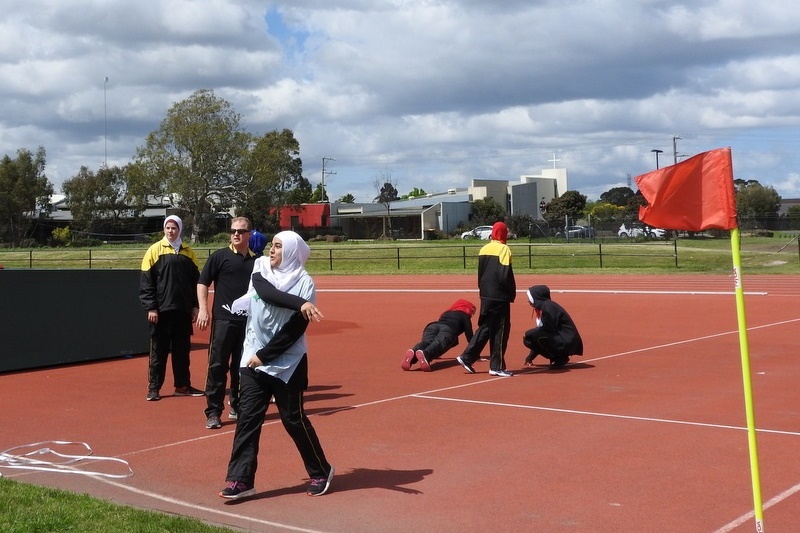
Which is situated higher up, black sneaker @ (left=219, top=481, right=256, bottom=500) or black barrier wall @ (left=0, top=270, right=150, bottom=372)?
black barrier wall @ (left=0, top=270, right=150, bottom=372)

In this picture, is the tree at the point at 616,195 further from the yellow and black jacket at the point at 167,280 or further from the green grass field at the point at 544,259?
the yellow and black jacket at the point at 167,280

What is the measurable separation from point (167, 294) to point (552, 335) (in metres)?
5.14

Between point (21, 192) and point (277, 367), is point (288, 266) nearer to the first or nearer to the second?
point (277, 367)

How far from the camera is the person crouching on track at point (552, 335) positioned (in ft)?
41.6

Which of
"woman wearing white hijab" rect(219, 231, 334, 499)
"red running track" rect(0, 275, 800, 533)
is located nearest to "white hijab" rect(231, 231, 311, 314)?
"woman wearing white hijab" rect(219, 231, 334, 499)

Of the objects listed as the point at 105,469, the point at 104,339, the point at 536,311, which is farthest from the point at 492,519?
the point at 104,339

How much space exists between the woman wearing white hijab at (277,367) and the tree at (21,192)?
77534 millimetres

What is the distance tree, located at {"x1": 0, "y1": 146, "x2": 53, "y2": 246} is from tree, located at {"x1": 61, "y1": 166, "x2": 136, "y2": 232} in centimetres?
229

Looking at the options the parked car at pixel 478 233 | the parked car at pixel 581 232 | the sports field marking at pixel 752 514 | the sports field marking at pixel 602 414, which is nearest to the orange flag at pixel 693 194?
the sports field marking at pixel 752 514

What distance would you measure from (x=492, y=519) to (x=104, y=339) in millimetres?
9516

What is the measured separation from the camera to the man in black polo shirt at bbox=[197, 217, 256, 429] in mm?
9188

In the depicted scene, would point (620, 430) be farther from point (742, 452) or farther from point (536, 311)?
point (536, 311)

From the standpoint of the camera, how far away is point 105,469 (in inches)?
296

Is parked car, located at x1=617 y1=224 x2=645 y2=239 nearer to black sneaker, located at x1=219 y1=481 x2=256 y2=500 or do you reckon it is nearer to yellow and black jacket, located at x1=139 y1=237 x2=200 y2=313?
yellow and black jacket, located at x1=139 y1=237 x2=200 y2=313
